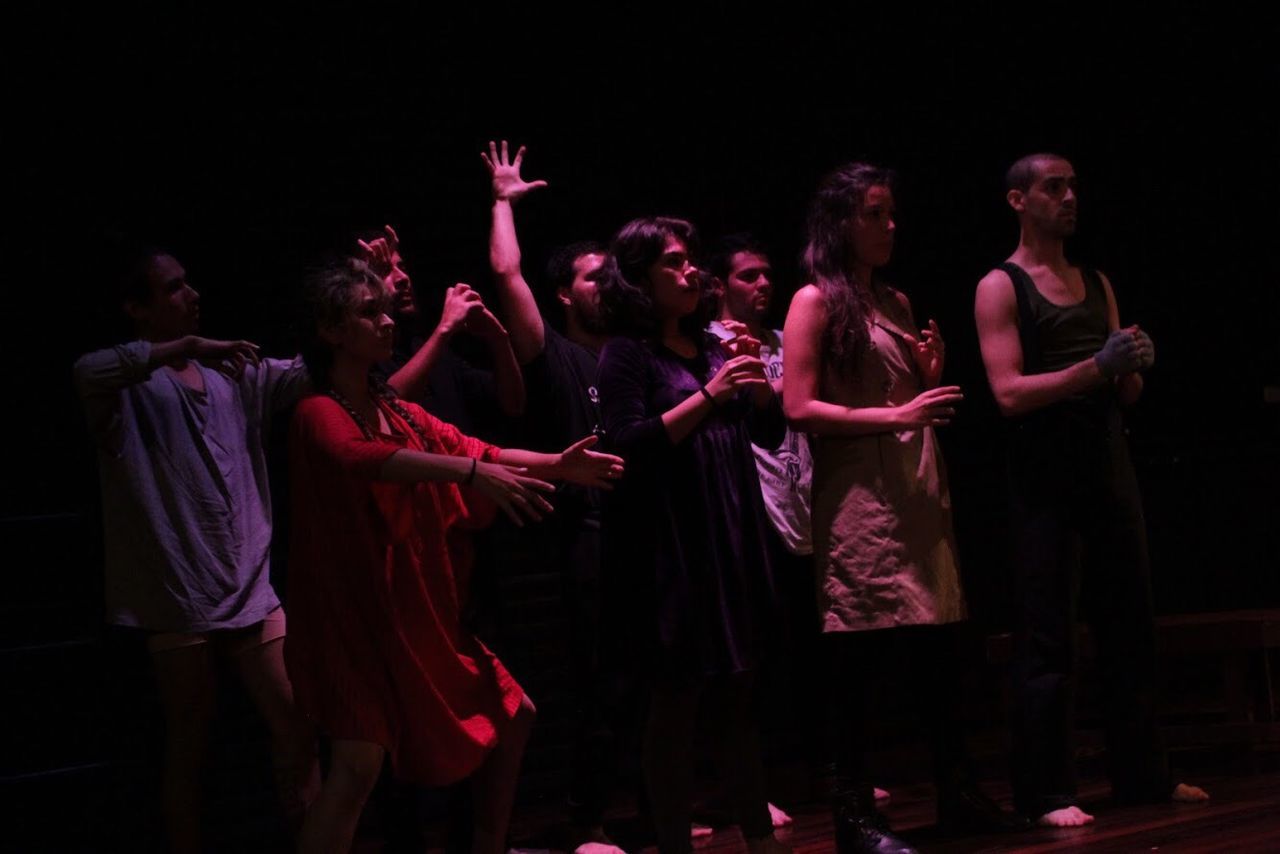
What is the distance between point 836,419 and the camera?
3.49 m

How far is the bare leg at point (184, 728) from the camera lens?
346 cm

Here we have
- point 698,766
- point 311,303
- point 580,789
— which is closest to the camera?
point 311,303

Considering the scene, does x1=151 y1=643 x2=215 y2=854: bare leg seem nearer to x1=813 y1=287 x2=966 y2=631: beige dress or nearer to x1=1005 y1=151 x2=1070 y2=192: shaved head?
Result: x1=813 y1=287 x2=966 y2=631: beige dress

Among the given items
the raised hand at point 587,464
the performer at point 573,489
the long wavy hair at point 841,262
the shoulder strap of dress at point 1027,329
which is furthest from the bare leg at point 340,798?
the shoulder strap of dress at point 1027,329

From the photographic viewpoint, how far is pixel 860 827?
3416mm

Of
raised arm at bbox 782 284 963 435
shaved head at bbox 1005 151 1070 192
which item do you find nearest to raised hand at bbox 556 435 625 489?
raised arm at bbox 782 284 963 435

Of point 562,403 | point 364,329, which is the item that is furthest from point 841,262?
point 364,329

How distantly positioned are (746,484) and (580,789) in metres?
1.04

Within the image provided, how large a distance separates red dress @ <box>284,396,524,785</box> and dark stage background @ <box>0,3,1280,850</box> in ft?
4.87

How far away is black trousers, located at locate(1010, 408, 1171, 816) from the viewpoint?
3.84 m

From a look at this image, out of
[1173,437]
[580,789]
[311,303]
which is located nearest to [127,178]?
[311,303]

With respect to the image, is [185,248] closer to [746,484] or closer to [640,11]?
[640,11]

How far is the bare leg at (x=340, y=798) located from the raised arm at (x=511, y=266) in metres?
1.27

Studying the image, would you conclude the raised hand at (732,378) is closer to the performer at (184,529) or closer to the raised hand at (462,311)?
the raised hand at (462,311)
